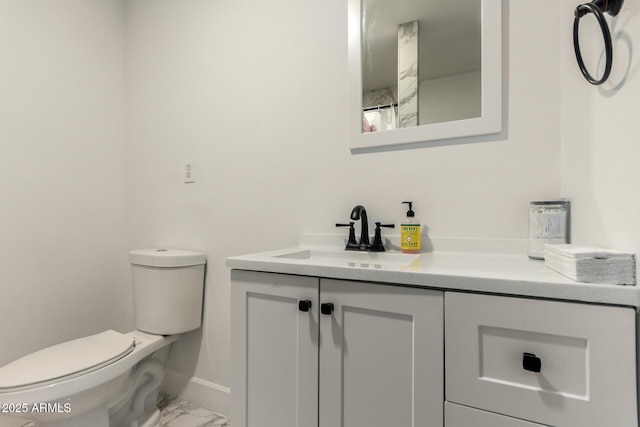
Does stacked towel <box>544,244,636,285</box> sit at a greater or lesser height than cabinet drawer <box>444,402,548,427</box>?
greater

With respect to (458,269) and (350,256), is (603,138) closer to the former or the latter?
(458,269)

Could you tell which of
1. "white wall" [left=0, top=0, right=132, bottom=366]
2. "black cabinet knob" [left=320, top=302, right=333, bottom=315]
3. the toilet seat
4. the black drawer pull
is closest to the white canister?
the black drawer pull

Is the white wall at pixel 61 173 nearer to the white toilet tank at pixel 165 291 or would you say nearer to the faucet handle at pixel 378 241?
the white toilet tank at pixel 165 291

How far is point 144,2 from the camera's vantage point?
6.09ft

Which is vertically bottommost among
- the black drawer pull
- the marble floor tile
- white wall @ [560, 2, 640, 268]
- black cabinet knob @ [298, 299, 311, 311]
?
the marble floor tile

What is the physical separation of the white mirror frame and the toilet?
1.04 m

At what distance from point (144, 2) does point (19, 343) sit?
6.41 ft

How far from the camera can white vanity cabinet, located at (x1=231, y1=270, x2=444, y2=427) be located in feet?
2.37

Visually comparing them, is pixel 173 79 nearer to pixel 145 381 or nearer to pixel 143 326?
pixel 143 326

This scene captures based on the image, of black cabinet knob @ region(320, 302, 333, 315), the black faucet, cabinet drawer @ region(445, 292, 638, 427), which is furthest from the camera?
the black faucet

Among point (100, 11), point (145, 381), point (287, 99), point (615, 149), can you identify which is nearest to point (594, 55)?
point (615, 149)

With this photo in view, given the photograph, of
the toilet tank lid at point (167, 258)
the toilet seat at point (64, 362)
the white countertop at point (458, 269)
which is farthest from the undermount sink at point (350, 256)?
the toilet seat at point (64, 362)

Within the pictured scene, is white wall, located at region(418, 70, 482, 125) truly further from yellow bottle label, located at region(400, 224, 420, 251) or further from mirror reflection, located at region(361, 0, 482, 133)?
yellow bottle label, located at region(400, 224, 420, 251)

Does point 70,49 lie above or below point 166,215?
above
